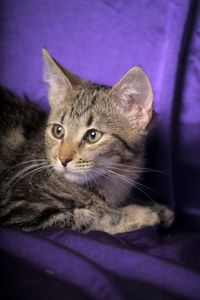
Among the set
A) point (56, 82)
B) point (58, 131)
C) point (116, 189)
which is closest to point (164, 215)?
point (116, 189)

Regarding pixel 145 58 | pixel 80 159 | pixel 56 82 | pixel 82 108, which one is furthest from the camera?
pixel 145 58

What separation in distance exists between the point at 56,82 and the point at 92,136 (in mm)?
325

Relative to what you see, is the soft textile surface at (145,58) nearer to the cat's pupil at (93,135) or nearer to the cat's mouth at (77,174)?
the cat's mouth at (77,174)

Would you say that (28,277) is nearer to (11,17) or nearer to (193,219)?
(193,219)

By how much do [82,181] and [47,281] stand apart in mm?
389

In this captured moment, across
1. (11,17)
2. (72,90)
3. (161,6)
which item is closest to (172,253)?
(72,90)

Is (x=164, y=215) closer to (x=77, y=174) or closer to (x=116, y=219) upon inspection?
(x=116, y=219)

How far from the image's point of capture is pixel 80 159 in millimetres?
944

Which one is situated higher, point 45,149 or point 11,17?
point 11,17

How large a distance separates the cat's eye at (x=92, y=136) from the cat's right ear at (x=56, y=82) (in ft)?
0.78

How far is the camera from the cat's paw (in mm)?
1256

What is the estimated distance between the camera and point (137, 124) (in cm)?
108

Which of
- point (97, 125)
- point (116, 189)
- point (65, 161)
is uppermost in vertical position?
point (97, 125)

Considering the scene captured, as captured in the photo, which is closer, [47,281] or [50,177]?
[47,281]
